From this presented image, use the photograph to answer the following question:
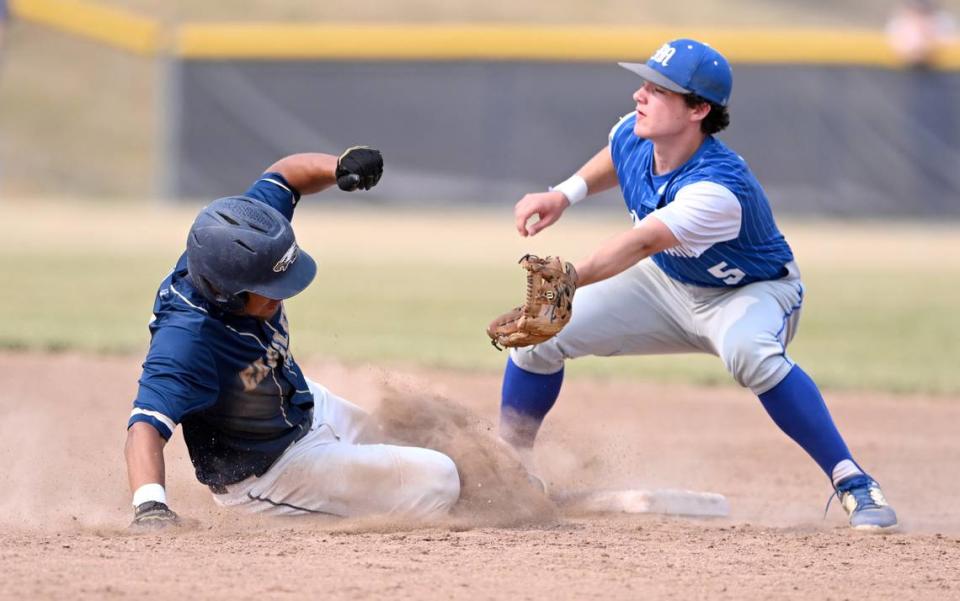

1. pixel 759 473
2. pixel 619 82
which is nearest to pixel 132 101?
pixel 619 82

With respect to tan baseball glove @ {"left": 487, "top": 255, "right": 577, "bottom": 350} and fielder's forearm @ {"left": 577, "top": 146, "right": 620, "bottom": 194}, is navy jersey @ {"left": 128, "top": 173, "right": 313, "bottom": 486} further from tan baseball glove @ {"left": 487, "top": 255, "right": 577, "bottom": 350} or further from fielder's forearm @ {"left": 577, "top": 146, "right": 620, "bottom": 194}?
fielder's forearm @ {"left": 577, "top": 146, "right": 620, "bottom": 194}

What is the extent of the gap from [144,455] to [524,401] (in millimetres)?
1711

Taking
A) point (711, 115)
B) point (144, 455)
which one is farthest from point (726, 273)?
point (144, 455)

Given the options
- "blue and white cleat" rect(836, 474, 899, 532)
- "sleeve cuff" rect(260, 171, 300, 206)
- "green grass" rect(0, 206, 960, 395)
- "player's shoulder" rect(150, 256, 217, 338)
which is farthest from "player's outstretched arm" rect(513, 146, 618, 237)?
"green grass" rect(0, 206, 960, 395)

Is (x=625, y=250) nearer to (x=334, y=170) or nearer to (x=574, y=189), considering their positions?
(x=574, y=189)

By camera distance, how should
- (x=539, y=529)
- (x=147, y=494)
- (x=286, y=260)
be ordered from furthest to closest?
(x=539, y=529) < (x=286, y=260) < (x=147, y=494)

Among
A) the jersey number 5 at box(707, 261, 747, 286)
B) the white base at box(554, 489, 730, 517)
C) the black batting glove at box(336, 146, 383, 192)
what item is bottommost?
the white base at box(554, 489, 730, 517)

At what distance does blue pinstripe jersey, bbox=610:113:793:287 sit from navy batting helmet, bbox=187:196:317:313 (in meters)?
1.35

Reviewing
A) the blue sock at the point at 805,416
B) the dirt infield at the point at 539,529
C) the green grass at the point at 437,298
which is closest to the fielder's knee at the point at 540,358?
the dirt infield at the point at 539,529

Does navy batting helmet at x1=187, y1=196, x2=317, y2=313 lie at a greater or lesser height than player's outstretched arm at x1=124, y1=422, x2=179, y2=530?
greater

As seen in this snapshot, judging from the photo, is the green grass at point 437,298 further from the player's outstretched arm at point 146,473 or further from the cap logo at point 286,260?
the player's outstretched arm at point 146,473

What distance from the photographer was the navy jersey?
12.4ft

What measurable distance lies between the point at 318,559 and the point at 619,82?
15.3 m

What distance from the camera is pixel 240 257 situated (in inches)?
149
